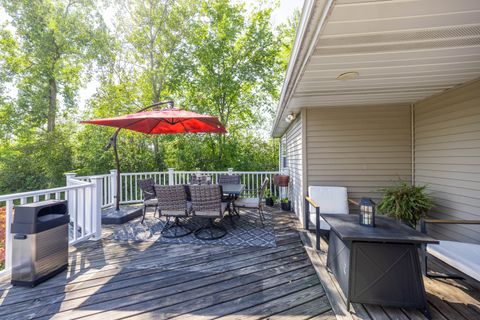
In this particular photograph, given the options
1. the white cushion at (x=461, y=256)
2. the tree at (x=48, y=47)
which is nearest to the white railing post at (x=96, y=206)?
the white cushion at (x=461, y=256)

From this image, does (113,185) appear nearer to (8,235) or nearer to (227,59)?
(8,235)

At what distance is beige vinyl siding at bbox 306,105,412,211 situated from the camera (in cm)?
386

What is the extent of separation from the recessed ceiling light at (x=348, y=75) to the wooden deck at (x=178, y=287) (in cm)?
227

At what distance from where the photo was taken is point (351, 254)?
1943 mm

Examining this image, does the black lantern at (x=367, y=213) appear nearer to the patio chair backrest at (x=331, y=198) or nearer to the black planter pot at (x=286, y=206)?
the patio chair backrest at (x=331, y=198)

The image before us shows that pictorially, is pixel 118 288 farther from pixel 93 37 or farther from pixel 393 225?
pixel 93 37

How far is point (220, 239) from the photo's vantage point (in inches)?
143

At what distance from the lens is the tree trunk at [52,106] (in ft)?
36.7

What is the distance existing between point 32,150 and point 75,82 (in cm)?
406

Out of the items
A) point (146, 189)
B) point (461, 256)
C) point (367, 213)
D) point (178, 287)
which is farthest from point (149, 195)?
point (461, 256)

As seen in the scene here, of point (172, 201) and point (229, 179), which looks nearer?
point (172, 201)

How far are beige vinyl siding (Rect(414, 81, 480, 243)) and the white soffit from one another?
28cm

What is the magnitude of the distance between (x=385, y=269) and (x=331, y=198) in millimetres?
1969

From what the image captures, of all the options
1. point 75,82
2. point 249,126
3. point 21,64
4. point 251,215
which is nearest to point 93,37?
point 75,82
